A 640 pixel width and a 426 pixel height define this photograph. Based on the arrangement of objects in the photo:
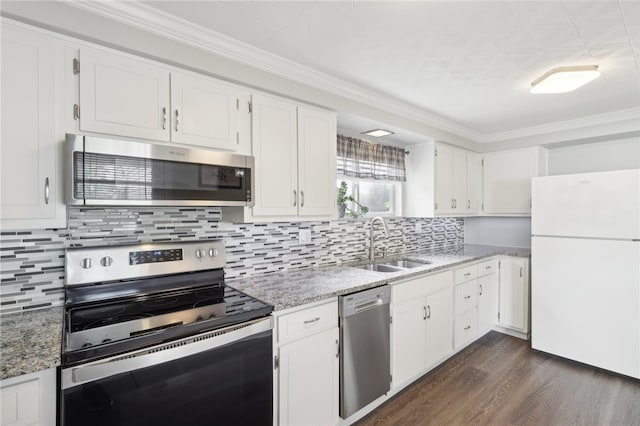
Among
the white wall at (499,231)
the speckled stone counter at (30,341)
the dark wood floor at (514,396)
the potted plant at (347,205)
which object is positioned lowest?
the dark wood floor at (514,396)

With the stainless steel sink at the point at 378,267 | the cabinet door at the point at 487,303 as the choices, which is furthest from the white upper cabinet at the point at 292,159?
the cabinet door at the point at 487,303

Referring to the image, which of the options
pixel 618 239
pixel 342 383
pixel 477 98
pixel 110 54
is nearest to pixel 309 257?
pixel 342 383

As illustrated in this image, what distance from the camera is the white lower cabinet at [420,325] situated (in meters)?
2.28

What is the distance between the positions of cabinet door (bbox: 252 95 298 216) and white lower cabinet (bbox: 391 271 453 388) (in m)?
1.01

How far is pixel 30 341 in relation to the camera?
1141mm

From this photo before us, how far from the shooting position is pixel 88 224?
165 centimetres

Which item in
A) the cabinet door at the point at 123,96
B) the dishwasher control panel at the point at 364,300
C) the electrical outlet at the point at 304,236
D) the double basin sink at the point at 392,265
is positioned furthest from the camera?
the double basin sink at the point at 392,265

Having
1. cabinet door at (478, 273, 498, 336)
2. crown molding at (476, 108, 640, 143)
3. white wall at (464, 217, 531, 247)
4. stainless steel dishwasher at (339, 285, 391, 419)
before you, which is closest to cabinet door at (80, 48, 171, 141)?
stainless steel dishwasher at (339, 285, 391, 419)

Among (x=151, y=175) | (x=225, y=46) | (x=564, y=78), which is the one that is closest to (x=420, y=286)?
(x=564, y=78)

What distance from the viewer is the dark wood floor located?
212cm

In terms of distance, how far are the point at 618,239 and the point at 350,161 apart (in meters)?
2.33

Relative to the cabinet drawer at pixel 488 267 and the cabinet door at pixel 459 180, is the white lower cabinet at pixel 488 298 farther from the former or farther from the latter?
the cabinet door at pixel 459 180

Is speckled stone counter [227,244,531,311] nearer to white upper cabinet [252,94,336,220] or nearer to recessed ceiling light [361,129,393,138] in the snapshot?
white upper cabinet [252,94,336,220]

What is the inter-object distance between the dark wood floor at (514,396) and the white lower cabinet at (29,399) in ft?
5.65
